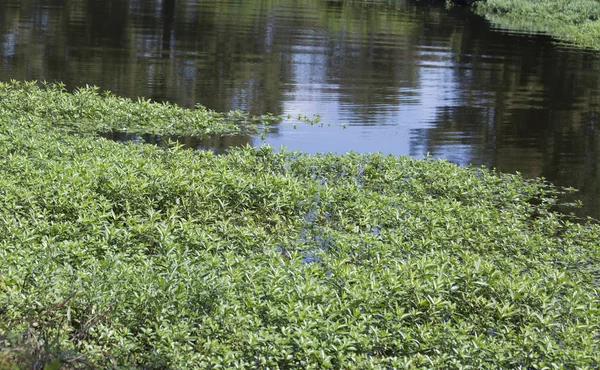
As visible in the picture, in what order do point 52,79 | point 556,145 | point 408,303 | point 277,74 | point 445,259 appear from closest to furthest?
point 408,303, point 445,259, point 556,145, point 52,79, point 277,74

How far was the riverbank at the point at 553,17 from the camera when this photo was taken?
37781mm

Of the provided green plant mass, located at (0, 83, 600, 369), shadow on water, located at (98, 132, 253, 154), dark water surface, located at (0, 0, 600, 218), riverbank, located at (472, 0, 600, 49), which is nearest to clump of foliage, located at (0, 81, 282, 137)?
shadow on water, located at (98, 132, 253, 154)

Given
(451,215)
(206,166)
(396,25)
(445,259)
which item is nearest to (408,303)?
(445,259)

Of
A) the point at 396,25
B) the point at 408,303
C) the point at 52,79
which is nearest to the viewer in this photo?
the point at 408,303

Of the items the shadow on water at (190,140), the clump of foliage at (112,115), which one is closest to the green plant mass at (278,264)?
the shadow on water at (190,140)

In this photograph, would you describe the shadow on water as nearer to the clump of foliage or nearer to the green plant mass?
the clump of foliage

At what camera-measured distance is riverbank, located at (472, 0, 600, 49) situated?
124 feet

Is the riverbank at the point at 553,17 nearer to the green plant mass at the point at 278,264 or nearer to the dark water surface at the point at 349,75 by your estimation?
the dark water surface at the point at 349,75

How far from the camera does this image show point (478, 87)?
23.0 meters

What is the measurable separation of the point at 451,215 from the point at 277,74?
13511 mm

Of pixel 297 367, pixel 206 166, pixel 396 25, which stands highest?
pixel 396 25

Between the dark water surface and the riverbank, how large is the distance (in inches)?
103

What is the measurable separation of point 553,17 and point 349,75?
25818 millimetres

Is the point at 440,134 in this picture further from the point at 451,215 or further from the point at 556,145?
the point at 451,215
